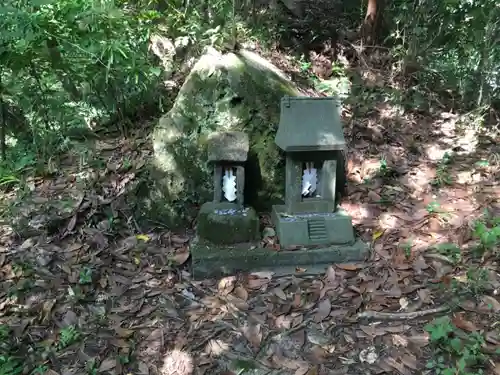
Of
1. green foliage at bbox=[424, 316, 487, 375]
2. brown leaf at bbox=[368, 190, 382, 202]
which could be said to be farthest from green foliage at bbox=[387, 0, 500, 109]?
green foliage at bbox=[424, 316, 487, 375]

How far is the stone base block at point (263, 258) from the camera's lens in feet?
11.8

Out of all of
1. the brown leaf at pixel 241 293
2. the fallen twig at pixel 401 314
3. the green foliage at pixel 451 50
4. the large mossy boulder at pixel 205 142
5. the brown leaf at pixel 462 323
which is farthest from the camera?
the green foliage at pixel 451 50

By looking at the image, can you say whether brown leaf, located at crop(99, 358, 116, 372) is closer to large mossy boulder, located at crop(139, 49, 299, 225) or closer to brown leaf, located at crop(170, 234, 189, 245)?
brown leaf, located at crop(170, 234, 189, 245)

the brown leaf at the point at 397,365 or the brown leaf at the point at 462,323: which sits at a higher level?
the brown leaf at the point at 462,323

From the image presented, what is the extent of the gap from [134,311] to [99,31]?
2.54 metres

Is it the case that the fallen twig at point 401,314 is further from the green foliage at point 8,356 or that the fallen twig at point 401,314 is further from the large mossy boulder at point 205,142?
the green foliage at point 8,356

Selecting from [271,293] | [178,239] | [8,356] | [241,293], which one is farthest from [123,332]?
[271,293]

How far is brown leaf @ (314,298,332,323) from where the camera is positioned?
316 centimetres

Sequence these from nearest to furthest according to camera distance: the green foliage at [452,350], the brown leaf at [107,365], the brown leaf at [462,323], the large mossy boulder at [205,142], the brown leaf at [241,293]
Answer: the green foliage at [452,350] < the brown leaf at [462,323] < the brown leaf at [107,365] < the brown leaf at [241,293] < the large mossy boulder at [205,142]

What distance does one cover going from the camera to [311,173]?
379 centimetres

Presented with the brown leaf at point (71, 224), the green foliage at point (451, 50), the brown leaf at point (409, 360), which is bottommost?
the brown leaf at point (409, 360)

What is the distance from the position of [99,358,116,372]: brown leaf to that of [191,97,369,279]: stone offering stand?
94cm

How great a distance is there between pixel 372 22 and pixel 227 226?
13.1ft

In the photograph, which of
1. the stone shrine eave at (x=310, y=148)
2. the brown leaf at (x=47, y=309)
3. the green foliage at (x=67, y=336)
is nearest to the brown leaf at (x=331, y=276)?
the stone shrine eave at (x=310, y=148)
